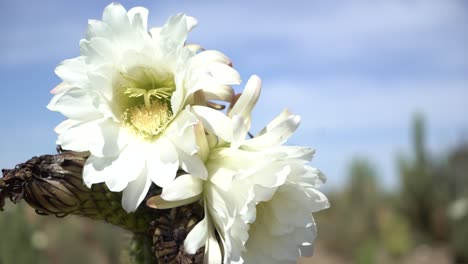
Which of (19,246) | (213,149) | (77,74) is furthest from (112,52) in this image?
(19,246)

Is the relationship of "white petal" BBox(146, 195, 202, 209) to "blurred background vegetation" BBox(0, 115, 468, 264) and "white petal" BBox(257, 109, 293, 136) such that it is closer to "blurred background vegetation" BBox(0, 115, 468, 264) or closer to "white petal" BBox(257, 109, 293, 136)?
"white petal" BBox(257, 109, 293, 136)

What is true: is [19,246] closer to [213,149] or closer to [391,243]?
[213,149]

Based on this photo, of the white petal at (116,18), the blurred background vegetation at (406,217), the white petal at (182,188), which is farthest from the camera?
the blurred background vegetation at (406,217)

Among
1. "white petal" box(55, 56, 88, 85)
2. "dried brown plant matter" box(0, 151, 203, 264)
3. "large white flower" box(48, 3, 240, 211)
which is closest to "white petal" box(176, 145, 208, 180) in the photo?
"large white flower" box(48, 3, 240, 211)

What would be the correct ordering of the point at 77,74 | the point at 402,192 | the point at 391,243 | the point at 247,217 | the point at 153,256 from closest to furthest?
the point at 247,217 < the point at 77,74 < the point at 153,256 < the point at 391,243 < the point at 402,192

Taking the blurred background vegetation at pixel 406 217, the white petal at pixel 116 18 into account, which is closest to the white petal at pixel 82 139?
the white petal at pixel 116 18

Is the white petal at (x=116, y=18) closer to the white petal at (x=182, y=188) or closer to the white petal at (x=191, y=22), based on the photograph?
the white petal at (x=191, y=22)
